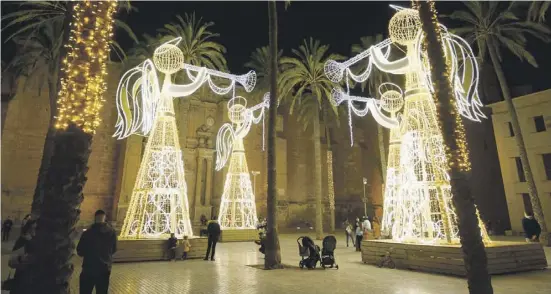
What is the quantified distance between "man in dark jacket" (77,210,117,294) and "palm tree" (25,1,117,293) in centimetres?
53

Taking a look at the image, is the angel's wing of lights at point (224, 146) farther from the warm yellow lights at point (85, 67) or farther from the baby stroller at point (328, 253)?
the warm yellow lights at point (85, 67)

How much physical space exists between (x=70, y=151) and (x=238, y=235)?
17.8 metres

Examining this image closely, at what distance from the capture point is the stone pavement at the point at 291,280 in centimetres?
757

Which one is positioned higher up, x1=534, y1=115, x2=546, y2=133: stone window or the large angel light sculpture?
x1=534, y1=115, x2=546, y2=133: stone window

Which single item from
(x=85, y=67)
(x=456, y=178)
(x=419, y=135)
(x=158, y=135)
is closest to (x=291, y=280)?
(x=456, y=178)

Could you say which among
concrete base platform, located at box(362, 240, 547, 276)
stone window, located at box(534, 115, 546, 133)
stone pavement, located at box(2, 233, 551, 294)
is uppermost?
stone window, located at box(534, 115, 546, 133)

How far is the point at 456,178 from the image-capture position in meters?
5.61

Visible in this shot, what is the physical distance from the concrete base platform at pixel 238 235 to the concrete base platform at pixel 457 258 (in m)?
12.6

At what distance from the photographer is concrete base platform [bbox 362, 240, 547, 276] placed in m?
8.97

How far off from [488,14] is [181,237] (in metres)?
20.0

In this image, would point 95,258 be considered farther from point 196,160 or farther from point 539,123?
point 539,123

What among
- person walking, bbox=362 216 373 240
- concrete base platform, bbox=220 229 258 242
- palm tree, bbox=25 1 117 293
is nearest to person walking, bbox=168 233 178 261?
palm tree, bbox=25 1 117 293

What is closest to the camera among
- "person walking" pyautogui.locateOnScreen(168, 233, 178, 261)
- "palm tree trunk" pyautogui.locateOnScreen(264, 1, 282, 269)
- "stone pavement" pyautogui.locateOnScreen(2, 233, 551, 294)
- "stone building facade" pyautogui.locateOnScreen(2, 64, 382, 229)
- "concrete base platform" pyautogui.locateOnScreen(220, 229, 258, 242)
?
"stone pavement" pyautogui.locateOnScreen(2, 233, 551, 294)

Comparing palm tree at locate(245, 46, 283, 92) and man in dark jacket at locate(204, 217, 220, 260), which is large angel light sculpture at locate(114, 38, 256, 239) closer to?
man in dark jacket at locate(204, 217, 220, 260)
